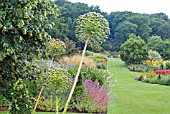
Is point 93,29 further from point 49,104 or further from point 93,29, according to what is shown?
point 49,104

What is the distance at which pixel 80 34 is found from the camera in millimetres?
3303

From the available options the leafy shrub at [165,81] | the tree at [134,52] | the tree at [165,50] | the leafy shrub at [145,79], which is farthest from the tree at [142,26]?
the leafy shrub at [165,81]

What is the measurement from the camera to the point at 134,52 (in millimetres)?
34344

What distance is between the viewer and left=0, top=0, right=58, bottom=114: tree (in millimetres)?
3172

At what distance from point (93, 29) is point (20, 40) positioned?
0.76 metres

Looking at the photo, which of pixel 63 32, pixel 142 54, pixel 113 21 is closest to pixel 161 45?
pixel 142 54

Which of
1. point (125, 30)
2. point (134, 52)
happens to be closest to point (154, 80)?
point (134, 52)

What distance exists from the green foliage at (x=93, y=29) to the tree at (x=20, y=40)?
1.67ft

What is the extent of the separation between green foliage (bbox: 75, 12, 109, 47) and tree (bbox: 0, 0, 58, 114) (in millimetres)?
510

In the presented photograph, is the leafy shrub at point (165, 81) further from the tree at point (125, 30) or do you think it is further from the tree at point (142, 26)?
the tree at point (125, 30)

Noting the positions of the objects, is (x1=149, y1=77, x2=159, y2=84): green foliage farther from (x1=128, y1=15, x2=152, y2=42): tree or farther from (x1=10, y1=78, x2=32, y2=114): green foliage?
(x1=128, y1=15, x2=152, y2=42): tree

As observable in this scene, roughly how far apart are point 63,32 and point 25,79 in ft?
135

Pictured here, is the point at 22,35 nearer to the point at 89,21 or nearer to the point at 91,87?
the point at 89,21

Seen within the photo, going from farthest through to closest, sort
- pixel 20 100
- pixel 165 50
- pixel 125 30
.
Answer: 1. pixel 125 30
2. pixel 165 50
3. pixel 20 100
